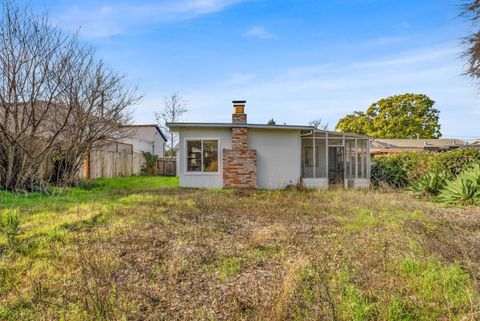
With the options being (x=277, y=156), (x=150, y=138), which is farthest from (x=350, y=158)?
(x=150, y=138)

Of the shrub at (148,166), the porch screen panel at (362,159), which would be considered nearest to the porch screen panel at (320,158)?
the porch screen panel at (362,159)

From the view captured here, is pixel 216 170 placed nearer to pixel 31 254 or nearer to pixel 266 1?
pixel 266 1

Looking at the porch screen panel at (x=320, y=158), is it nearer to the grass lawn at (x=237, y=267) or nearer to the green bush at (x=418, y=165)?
the green bush at (x=418, y=165)

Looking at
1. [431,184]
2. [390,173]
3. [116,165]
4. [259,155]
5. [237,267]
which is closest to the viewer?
[237,267]

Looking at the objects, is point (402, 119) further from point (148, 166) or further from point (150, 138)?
point (148, 166)

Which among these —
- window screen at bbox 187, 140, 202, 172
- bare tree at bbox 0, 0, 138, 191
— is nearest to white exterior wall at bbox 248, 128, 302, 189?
window screen at bbox 187, 140, 202, 172

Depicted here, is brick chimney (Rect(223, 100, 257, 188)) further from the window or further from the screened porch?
the screened porch

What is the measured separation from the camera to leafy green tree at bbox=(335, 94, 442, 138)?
3759cm

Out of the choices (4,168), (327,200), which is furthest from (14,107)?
(327,200)

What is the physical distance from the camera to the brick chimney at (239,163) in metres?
11.9

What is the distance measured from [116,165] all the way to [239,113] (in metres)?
8.69

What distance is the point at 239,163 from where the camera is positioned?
468 inches

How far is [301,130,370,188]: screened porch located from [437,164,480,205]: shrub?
4805mm

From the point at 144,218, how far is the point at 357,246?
3.85 meters
